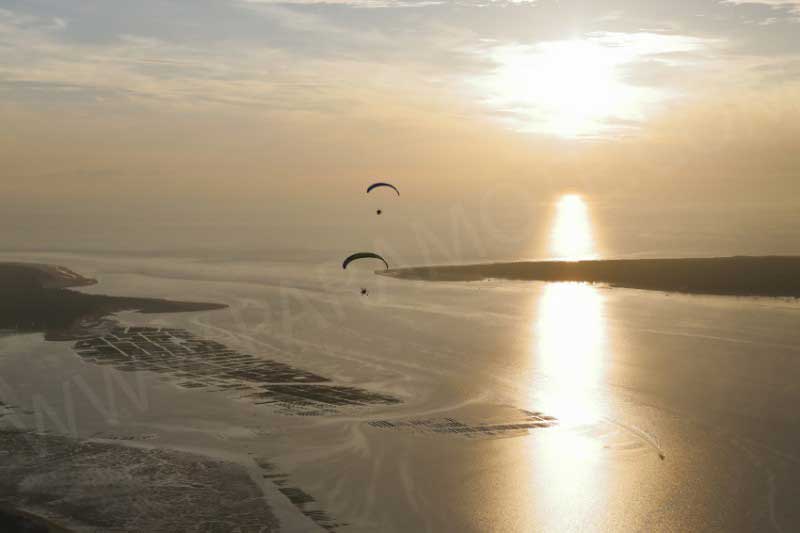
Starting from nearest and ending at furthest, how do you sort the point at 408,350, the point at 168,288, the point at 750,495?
the point at 750,495 → the point at 408,350 → the point at 168,288

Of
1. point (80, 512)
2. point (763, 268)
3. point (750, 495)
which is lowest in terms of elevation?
→ point (80, 512)

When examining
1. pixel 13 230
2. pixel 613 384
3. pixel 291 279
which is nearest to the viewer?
pixel 613 384

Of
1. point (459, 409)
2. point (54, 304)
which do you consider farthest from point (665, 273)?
point (54, 304)

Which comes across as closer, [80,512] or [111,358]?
[80,512]

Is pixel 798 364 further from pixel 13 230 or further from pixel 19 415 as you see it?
pixel 13 230

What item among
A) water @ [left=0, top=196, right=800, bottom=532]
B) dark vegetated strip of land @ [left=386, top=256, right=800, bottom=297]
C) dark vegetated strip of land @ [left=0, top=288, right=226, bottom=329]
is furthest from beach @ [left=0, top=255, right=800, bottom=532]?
dark vegetated strip of land @ [left=386, top=256, right=800, bottom=297]

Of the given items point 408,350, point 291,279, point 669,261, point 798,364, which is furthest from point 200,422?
point 669,261

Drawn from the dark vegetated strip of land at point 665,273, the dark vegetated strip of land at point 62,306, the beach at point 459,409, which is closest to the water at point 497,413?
the beach at point 459,409
